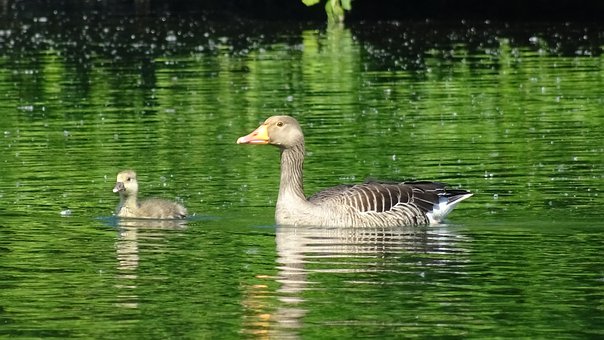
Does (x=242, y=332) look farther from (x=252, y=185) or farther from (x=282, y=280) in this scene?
(x=252, y=185)

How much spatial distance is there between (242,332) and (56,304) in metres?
2.39

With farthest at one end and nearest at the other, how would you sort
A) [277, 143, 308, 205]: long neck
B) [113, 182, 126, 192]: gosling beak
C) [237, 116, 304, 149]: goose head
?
1. [113, 182, 126, 192]: gosling beak
2. [237, 116, 304, 149]: goose head
3. [277, 143, 308, 205]: long neck

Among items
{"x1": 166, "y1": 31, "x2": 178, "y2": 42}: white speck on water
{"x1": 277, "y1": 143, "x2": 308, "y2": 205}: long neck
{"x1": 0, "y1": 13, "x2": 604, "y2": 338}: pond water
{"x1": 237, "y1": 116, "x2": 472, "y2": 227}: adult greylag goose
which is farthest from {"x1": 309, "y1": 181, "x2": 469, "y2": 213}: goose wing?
{"x1": 166, "y1": 31, "x2": 178, "y2": 42}: white speck on water

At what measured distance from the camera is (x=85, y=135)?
1261 inches

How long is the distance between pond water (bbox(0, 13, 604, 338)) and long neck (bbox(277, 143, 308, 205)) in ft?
1.39

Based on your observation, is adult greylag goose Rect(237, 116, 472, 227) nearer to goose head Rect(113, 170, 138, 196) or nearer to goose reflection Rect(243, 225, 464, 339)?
goose reflection Rect(243, 225, 464, 339)

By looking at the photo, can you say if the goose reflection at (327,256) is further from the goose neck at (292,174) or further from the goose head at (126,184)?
the goose head at (126,184)

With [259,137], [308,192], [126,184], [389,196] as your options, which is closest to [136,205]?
[126,184]

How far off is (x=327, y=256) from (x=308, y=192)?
16.9 ft

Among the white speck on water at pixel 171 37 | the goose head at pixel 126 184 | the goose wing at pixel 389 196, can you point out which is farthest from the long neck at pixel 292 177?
the white speck on water at pixel 171 37

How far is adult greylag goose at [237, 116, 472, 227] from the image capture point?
20.8 meters

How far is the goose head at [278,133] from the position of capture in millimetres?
21391

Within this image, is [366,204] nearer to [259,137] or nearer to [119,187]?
[259,137]

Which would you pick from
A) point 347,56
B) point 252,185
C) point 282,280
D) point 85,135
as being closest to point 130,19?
point 347,56
